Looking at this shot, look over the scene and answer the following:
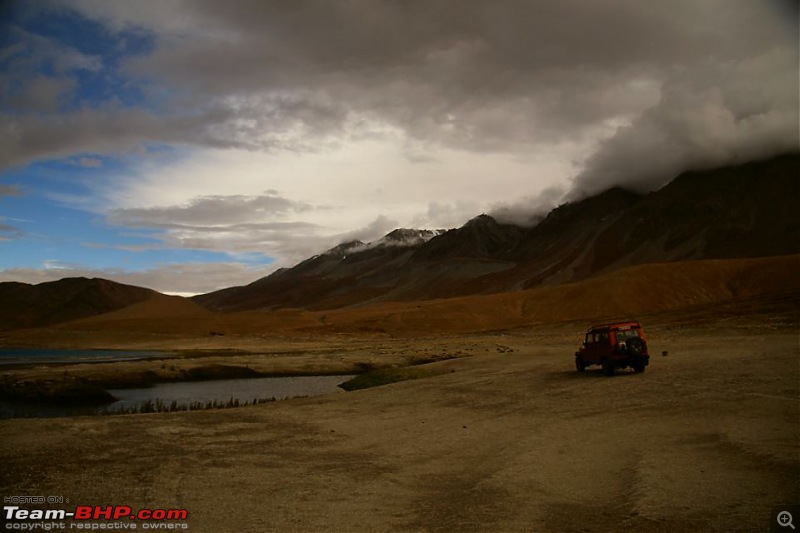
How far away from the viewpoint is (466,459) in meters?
14.5

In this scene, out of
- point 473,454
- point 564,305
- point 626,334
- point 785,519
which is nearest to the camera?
point 785,519

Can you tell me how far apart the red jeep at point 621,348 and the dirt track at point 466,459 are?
1.13 metres

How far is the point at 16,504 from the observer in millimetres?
10969

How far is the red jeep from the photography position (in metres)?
26.2

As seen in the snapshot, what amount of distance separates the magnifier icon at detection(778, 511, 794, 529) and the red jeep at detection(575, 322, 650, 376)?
1777 centimetres

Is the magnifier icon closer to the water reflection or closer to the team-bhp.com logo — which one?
the team-bhp.com logo

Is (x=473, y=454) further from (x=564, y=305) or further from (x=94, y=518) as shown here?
(x=564, y=305)

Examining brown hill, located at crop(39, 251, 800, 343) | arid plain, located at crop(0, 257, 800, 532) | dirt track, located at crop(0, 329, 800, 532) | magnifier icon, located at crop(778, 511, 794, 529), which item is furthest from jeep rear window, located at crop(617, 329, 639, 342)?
brown hill, located at crop(39, 251, 800, 343)

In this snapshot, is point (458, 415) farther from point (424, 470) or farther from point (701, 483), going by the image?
point (701, 483)

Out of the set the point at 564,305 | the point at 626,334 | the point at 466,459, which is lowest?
the point at 466,459

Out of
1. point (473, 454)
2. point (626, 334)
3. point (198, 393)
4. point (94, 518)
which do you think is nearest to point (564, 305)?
point (198, 393)

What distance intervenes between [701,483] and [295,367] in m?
44.8

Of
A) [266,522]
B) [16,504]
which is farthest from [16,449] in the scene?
[266,522]

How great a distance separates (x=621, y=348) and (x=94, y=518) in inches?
879
